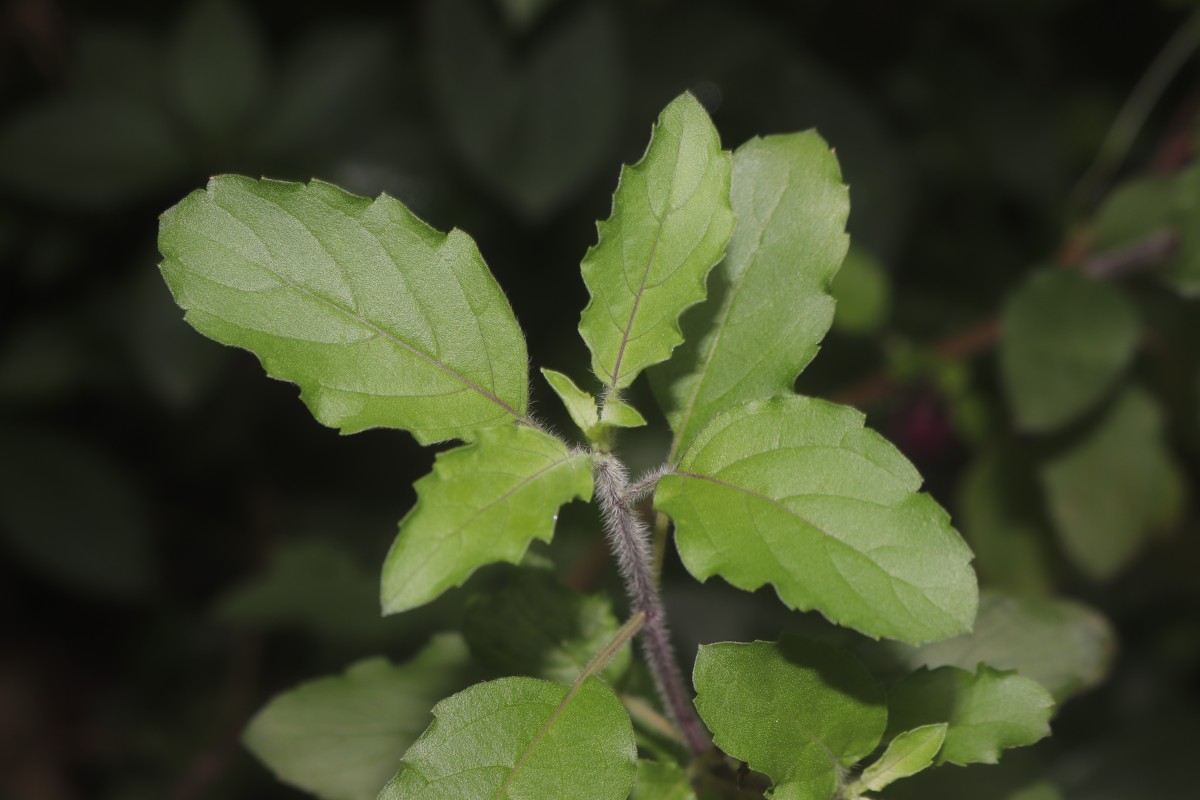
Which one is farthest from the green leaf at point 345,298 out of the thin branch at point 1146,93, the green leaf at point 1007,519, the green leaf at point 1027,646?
the thin branch at point 1146,93

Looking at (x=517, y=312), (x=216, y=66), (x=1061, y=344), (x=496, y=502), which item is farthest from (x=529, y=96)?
(x=496, y=502)

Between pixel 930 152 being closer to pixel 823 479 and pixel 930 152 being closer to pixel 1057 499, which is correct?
pixel 1057 499

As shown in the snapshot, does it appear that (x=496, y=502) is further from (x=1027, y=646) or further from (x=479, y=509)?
(x=1027, y=646)

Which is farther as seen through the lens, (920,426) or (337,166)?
(337,166)

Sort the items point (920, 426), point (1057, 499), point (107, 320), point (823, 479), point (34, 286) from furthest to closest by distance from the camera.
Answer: point (34, 286) < point (107, 320) < point (920, 426) < point (1057, 499) < point (823, 479)

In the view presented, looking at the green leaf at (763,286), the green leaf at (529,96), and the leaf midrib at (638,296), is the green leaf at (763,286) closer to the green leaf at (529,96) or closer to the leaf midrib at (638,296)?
the leaf midrib at (638,296)

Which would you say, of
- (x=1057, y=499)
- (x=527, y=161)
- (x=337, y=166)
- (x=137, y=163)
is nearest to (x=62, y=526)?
(x=137, y=163)

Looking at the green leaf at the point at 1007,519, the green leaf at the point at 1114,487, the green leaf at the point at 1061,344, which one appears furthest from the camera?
the green leaf at the point at 1007,519
